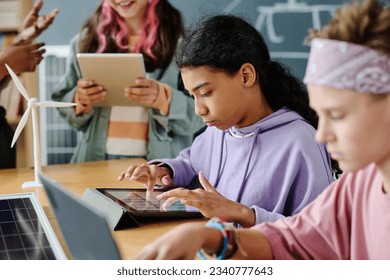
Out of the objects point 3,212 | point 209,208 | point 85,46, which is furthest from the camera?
point 85,46

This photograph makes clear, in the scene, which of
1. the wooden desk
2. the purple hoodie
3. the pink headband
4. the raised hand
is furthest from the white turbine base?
the pink headband

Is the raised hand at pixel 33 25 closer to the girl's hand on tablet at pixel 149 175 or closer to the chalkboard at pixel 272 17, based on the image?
the chalkboard at pixel 272 17

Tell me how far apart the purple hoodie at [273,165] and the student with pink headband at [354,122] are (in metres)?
0.33

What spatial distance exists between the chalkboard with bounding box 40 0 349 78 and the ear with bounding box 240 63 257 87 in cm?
123

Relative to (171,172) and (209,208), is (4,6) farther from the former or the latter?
(209,208)

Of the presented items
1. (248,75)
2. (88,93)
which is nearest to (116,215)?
(248,75)

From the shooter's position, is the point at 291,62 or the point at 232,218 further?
the point at 291,62

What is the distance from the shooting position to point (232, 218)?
1.14m

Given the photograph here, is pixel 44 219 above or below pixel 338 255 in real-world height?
below

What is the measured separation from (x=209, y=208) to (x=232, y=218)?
0.06 m

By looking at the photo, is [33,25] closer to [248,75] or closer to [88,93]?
[88,93]

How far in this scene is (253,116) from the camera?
55.1 inches

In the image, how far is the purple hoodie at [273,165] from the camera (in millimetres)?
1303
